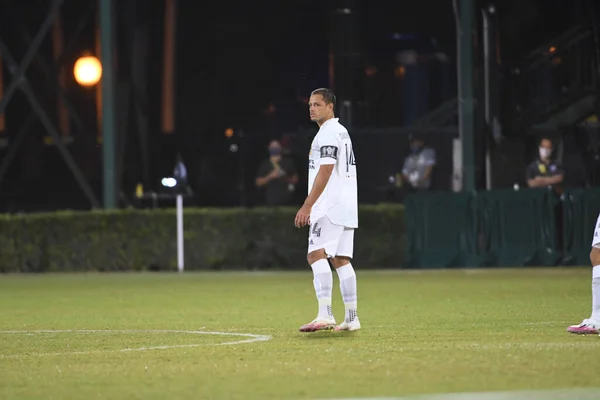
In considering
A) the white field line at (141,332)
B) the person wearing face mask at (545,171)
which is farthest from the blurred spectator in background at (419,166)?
the white field line at (141,332)

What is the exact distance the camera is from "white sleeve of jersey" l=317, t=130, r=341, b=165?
40.7ft

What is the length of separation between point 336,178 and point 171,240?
13.6m

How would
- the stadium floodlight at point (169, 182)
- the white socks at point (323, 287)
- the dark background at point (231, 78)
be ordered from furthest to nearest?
1. the dark background at point (231, 78)
2. the stadium floodlight at point (169, 182)
3. the white socks at point (323, 287)

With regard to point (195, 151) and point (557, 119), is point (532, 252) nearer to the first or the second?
point (557, 119)

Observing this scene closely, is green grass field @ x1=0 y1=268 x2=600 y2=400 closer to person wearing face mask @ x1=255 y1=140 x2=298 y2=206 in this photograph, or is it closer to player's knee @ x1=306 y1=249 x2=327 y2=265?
player's knee @ x1=306 y1=249 x2=327 y2=265

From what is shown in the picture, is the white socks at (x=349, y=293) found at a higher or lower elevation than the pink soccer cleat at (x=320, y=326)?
higher

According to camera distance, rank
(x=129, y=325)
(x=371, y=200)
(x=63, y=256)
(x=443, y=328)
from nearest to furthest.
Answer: (x=443, y=328) → (x=129, y=325) → (x=63, y=256) → (x=371, y=200)

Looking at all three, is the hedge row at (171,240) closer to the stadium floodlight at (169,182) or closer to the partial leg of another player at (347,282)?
the stadium floodlight at (169,182)

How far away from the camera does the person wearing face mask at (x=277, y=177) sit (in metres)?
26.5

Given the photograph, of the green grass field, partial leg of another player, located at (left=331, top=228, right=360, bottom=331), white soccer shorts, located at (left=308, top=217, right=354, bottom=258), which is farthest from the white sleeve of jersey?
the green grass field

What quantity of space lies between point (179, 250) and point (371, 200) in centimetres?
629

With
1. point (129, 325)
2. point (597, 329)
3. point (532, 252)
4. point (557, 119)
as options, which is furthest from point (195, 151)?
point (597, 329)

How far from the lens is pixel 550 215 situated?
24203 mm

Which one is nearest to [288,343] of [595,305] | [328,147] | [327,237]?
[327,237]
